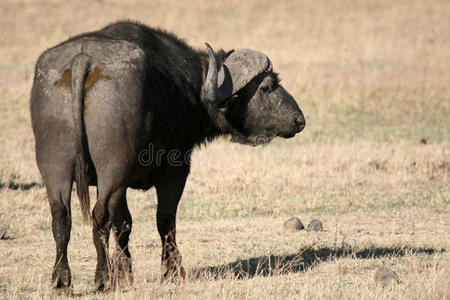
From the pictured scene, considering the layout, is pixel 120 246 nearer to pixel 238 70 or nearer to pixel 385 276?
pixel 238 70

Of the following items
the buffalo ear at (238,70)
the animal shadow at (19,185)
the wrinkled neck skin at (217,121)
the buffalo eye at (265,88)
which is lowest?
the animal shadow at (19,185)

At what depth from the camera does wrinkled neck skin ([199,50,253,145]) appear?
879 centimetres

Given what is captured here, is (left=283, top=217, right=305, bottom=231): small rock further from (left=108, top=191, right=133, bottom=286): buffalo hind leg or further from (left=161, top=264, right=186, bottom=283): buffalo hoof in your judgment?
(left=108, top=191, right=133, bottom=286): buffalo hind leg

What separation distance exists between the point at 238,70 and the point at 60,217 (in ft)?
9.73

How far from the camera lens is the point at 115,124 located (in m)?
7.11

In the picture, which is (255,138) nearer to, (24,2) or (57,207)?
(57,207)

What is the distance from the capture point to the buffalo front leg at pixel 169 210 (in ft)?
27.4

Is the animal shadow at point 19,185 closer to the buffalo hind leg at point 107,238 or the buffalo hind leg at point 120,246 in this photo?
the buffalo hind leg at point 120,246

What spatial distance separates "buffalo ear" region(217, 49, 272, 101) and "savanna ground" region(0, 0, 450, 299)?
2086 mm

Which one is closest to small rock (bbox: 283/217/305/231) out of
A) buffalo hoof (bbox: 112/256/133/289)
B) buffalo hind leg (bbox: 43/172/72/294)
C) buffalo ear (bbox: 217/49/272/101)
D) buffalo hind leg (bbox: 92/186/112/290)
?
buffalo ear (bbox: 217/49/272/101)

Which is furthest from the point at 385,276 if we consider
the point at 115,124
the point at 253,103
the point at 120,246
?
the point at 115,124

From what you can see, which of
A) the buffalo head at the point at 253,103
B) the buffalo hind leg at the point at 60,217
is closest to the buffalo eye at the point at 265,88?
the buffalo head at the point at 253,103

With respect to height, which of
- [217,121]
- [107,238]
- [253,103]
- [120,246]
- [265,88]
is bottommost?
[120,246]

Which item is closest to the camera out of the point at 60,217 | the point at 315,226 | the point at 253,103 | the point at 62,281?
the point at 60,217
